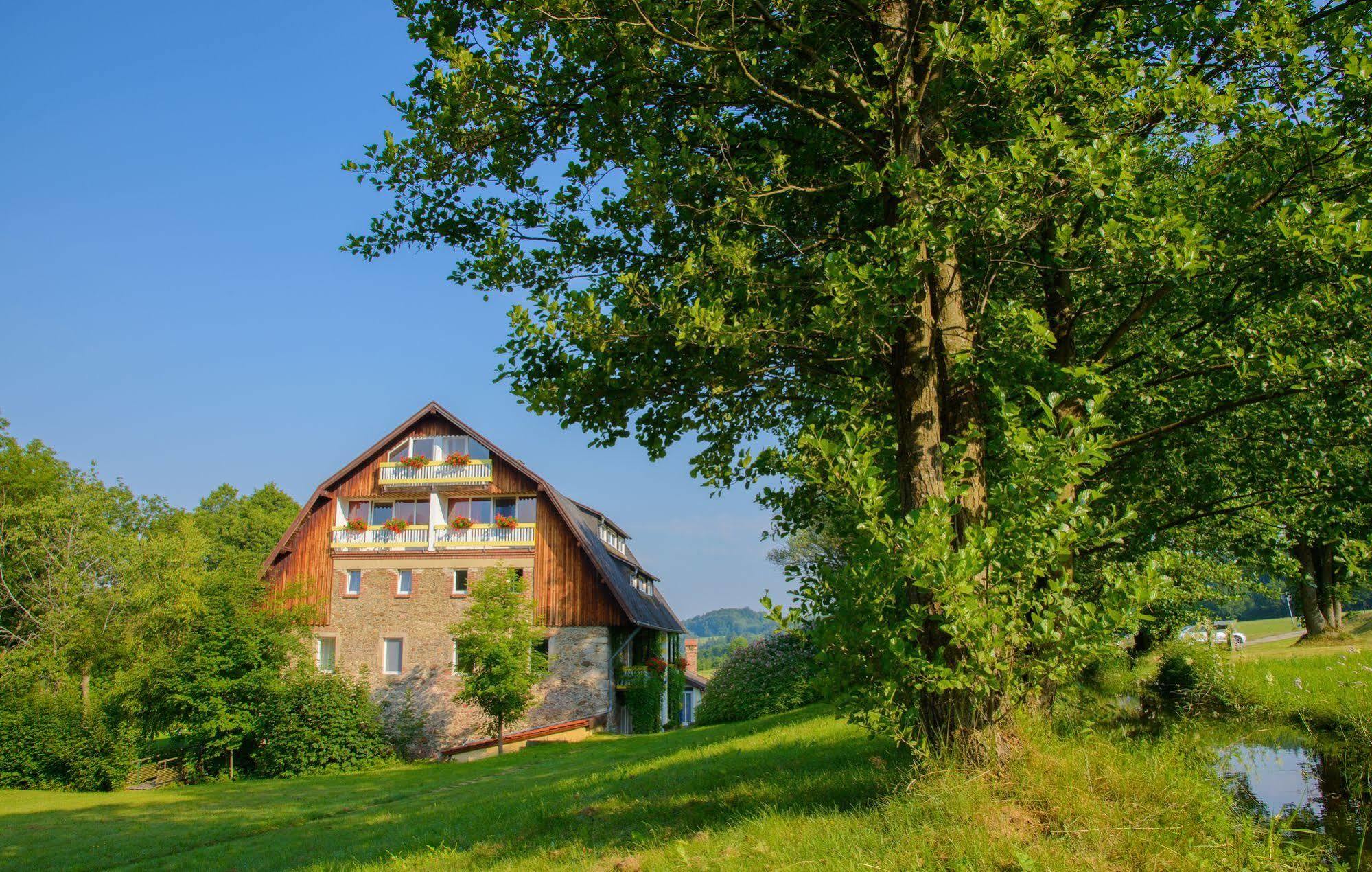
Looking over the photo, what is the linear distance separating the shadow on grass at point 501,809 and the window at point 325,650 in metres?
9.43

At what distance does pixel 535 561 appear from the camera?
1330 inches

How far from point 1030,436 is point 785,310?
7.24 ft

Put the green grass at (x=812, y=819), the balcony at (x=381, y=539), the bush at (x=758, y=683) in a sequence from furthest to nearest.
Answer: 1. the balcony at (x=381, y=539)
2. the bush at (x=758, y=683)
3. the green grass at (x=812, y=819)

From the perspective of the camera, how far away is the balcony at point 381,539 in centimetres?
3444

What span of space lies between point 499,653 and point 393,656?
793cm

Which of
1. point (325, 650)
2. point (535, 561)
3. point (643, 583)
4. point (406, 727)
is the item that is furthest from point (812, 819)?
point (643, 583)

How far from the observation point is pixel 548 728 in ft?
102

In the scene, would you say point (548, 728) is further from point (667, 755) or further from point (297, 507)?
point (297, 507)

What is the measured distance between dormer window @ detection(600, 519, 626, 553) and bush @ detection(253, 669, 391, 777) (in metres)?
13.6

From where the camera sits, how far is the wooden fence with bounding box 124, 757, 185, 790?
30.0 meters

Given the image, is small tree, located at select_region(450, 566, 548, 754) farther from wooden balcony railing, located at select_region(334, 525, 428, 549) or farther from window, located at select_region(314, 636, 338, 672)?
window, located at select_region(314, 636, 338, 672)

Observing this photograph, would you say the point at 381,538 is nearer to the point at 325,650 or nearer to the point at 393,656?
the point at 393,656

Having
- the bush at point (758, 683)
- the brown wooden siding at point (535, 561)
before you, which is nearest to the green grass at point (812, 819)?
the bush at point (758, 683)

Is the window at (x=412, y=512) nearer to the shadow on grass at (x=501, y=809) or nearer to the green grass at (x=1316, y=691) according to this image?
the shadow on grass at (x=501, y=809)
